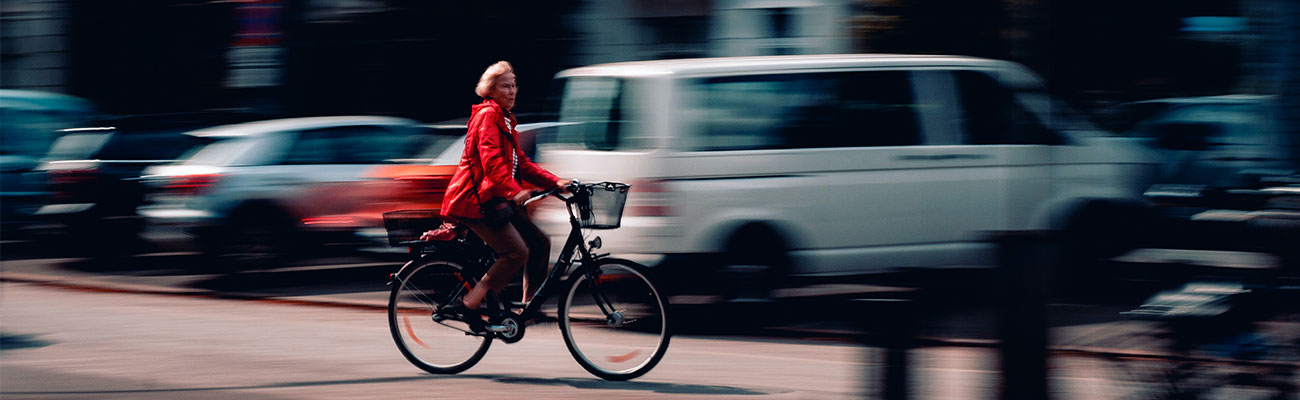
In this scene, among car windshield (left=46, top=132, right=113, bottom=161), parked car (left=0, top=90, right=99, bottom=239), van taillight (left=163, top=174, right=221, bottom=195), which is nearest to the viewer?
van taillight (left=163, top=174, right=221, bottom=195)

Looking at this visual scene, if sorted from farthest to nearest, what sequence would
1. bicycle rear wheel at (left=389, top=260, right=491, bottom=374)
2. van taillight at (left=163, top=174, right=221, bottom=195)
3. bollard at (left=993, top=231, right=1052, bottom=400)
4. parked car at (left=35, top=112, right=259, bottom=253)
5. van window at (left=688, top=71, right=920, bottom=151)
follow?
parked car at (left=35, top=112, right=259, bottom=253) → van taillight at (left=163, top=174, right=221, bottom=195) → van window at (left=688, top=71, right=920, bottom=151) → bicycle rear wheel at (left=389, top=260, right=491, bottom=374) → bollard at (left=993, top=231, right=1052, bottom=400)

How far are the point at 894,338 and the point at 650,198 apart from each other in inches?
170

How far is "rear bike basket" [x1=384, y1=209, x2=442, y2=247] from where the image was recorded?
677cm

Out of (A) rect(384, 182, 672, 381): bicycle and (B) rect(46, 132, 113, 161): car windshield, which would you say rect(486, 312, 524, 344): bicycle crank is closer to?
(A) rect(384, 182, 672, 381): bicycle

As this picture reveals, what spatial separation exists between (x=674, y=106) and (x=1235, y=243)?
3551 mm

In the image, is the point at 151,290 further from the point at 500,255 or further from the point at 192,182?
the point at 500,255

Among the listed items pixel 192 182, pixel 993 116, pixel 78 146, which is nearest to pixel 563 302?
pixel 993 116

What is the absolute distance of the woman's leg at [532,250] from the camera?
6656mm

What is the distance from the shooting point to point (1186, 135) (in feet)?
36.7

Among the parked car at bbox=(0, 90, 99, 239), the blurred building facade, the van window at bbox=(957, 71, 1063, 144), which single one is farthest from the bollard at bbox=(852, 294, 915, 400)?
the blurred building facade

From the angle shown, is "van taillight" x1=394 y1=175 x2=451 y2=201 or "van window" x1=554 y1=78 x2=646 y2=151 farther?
"van taillight" x1=394 y1=175 x2=451 y2=201

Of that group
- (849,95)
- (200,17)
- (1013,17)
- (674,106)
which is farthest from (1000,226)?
(200,17)

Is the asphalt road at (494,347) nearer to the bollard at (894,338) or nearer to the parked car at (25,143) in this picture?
Result: the bollard at (894,338)

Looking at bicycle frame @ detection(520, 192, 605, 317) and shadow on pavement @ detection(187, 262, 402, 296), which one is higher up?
bicycle frame @ detection(520, 192, 605, 317)
